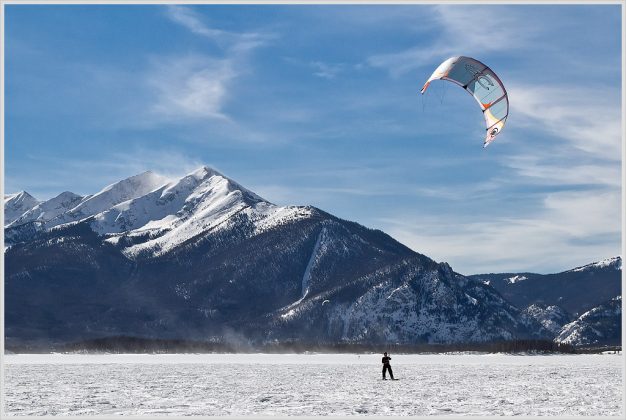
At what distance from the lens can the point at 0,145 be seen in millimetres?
51250

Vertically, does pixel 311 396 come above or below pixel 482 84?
below

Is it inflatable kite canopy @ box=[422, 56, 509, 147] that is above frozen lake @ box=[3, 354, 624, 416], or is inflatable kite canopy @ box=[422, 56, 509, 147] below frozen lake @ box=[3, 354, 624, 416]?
above

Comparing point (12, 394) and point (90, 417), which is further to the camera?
point (12, 394)

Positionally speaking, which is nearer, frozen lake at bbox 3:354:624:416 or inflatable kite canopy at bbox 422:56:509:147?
frozen lake at bbox 3:354:624:416

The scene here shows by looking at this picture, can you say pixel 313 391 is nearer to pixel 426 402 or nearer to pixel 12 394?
pixel 426 402

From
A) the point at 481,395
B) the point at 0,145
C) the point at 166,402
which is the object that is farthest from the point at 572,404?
the point at 0,145

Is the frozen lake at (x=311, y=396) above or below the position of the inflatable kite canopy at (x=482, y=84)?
below

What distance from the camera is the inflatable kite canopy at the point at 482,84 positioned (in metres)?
70.8

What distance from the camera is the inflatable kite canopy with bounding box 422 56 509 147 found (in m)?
70.8

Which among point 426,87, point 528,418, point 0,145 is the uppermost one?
point 426,87

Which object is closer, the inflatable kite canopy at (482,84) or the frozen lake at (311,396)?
the frozen lake at (311,396)

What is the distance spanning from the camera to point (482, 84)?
7306 cm

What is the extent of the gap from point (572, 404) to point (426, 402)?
760cm

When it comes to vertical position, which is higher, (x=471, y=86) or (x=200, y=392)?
(x=471, y=86)
